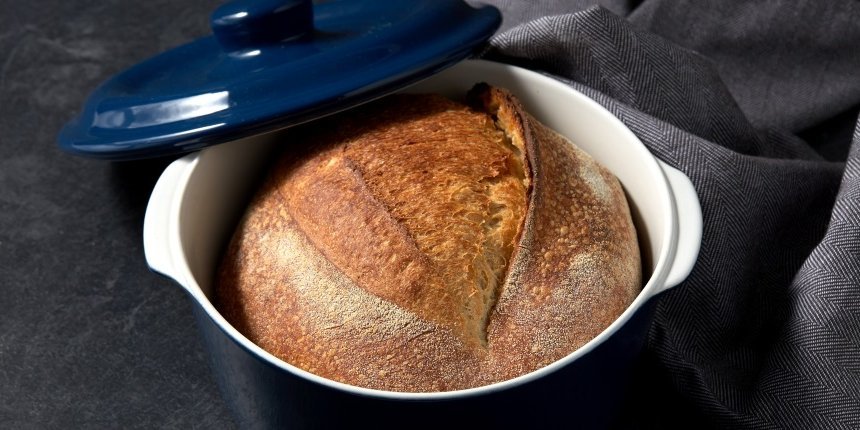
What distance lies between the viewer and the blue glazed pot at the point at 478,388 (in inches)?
34.8

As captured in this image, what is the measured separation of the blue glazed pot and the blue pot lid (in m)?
0.08

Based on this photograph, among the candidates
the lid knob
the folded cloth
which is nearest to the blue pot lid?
the lid knob

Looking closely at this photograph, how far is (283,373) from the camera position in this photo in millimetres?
895

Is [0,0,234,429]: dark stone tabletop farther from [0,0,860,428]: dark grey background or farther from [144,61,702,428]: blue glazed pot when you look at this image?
[144,61,702,428]: blue glazed pot

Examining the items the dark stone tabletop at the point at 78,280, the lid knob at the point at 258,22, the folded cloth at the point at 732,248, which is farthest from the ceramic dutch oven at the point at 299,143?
the dark stone tabletop at the point at 78,280

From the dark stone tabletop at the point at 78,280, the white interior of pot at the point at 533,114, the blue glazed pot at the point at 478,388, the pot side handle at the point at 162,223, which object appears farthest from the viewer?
the dark stone tabletop at the point at 78,280

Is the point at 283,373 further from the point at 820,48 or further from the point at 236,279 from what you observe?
the point at 820,48

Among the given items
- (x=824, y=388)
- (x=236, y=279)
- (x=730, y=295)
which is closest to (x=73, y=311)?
(x=236, y=279)

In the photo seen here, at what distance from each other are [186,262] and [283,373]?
7.6 inches

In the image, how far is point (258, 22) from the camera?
1.07m

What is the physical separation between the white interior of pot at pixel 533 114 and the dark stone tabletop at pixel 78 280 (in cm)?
21

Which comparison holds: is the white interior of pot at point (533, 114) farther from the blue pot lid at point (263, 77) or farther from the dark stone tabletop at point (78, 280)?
the dark stone tabletop at point (78, 280)

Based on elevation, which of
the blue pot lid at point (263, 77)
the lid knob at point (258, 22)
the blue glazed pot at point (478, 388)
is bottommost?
the blue glazed pot at point (478, 388)

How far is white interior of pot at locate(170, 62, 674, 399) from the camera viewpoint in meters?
1.11
